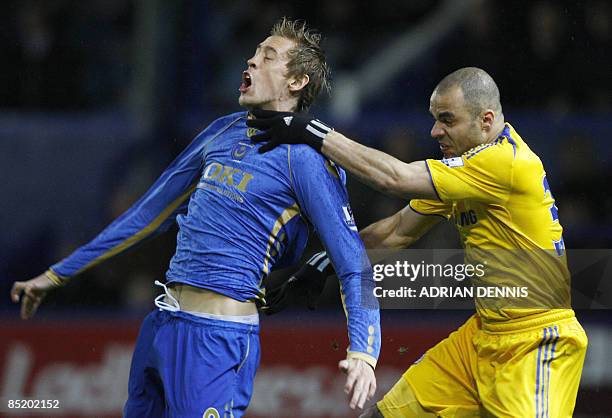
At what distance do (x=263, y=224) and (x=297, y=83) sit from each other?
0.67 meters

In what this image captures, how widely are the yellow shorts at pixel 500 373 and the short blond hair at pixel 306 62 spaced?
127 cm

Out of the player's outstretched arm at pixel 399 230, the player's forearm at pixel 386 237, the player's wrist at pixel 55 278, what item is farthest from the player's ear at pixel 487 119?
the player's wrist at pixel 55 278

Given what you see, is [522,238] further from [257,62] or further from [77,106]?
[77,106]

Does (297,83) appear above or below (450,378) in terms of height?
above

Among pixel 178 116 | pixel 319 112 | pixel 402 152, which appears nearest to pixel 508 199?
pixel 402 152

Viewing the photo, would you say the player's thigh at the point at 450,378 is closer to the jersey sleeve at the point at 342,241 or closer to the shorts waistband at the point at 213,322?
the jersey sleeve at the point at 342,241

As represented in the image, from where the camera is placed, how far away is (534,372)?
428 cm

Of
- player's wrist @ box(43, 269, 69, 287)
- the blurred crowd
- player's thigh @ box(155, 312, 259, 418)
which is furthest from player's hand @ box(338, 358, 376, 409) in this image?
the blurred crowd

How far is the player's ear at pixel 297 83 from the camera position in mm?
4387

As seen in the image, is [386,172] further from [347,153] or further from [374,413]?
[374,413]

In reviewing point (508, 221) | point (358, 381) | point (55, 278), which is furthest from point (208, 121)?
point (358, 381)

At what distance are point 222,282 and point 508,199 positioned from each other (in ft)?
4.29

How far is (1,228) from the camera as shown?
7227mm

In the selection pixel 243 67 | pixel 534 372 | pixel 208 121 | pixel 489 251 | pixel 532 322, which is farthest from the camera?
pixel 243 67
